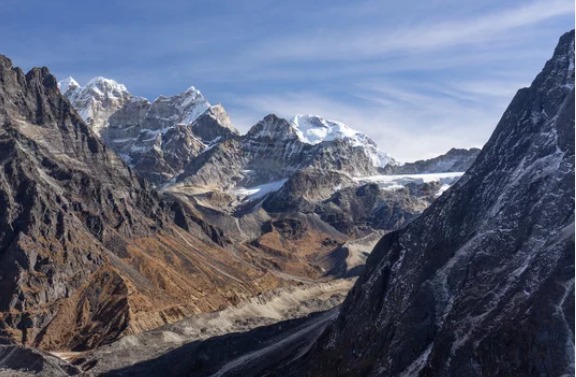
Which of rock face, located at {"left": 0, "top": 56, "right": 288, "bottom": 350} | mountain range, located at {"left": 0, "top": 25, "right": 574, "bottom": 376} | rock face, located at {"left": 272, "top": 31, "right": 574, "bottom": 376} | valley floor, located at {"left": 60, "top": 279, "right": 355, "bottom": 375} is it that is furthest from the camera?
rock face, located at {"left": 0, "top": 56, "right": 288, "bottom": 350}

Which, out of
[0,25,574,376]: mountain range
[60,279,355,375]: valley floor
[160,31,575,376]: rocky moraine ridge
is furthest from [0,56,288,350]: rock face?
[160,31,575,376]: rocky moraine ridge

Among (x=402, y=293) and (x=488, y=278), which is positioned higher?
(x=488, y=278)

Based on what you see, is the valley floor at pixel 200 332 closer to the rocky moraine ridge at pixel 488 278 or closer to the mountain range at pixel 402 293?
the mountain range at pixel 402 293

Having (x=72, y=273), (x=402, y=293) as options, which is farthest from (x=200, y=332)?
(x=402, y=293)

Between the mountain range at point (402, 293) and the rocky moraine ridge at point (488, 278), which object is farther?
→ the mountain range at point (402, 293)

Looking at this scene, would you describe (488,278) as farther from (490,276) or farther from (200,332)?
(200,332)

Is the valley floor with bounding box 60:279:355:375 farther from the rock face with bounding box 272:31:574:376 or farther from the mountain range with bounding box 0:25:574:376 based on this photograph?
the rock face with bounding box 272:31:574:376

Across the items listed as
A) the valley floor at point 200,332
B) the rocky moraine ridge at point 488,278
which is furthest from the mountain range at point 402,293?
the valley floor at point 200,332

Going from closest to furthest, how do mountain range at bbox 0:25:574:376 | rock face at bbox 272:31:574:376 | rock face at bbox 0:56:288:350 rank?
1. rock face at bbox 272:31:574:376
2. mountain range at bbox 0:25:574:376
3. rock face at bbox 0:56:288:350
